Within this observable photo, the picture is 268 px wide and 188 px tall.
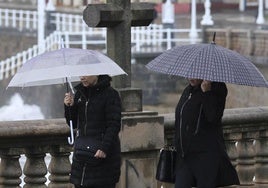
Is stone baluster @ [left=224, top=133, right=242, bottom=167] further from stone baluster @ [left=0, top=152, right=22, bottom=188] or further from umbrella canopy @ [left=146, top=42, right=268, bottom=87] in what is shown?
stone baluster @ [left=0, top=152, right=22, bottom=188]

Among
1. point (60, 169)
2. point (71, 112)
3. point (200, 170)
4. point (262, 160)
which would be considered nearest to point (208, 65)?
point (200, 170)

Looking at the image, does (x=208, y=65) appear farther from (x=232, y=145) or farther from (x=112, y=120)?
(x=232, y=145)

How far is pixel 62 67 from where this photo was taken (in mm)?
7820

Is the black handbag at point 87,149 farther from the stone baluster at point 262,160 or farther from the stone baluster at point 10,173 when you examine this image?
the stone baluster at point 262,160

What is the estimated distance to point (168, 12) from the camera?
126 feet

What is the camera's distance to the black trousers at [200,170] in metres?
8.12

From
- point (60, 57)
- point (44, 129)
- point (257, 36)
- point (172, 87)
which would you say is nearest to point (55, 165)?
point (44, 129)

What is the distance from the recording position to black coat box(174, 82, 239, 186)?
8016 mm

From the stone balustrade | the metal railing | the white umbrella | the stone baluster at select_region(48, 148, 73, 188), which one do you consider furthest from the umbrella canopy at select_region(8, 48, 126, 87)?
the metal railing

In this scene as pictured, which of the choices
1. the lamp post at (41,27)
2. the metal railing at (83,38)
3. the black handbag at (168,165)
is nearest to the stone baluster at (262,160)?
the black handbag at (168,165)

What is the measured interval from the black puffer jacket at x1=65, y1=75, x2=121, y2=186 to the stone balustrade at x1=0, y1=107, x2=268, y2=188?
516mm

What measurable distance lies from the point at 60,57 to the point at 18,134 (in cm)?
70

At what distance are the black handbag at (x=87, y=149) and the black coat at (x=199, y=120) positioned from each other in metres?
0.64

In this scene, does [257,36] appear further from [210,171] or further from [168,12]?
[210,171]
